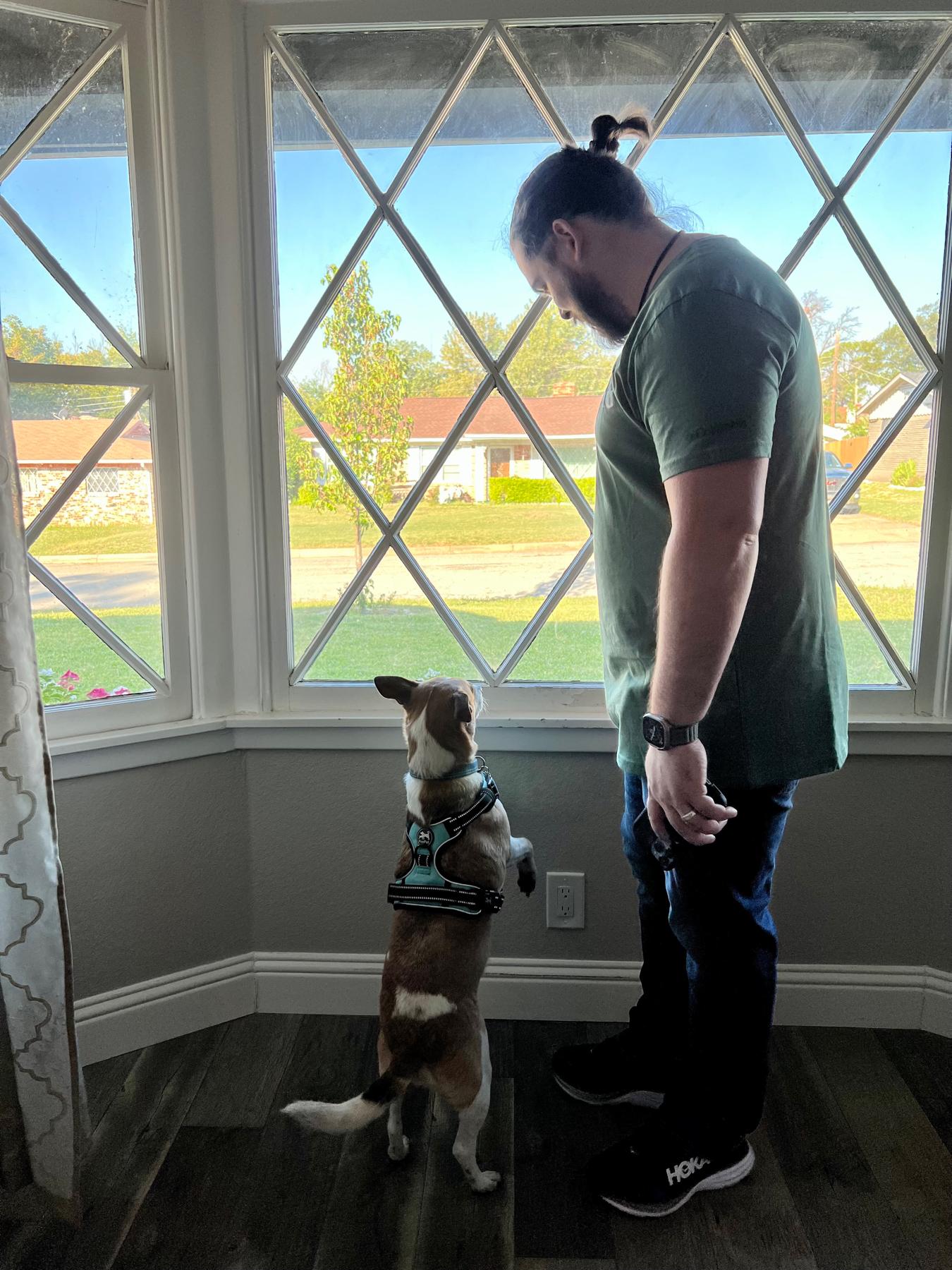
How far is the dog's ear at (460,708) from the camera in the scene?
1475mm

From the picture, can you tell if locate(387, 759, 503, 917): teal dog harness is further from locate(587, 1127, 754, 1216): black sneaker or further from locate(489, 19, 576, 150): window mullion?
locate(489, 19, 576, 150): window mullion

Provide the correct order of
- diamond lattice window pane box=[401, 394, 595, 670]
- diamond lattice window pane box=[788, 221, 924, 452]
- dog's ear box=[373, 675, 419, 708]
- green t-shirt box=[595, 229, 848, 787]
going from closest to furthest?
green t-shirt box=[595, 229, 848, 787]
dog's ear box=[373, 675, 419, 708]
diamond lattice window pane box=[788, 221, 924, 452]
diamond lattice window pane box=[401, 394, 595, 670]

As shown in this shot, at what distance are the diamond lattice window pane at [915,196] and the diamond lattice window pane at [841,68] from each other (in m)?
0.05

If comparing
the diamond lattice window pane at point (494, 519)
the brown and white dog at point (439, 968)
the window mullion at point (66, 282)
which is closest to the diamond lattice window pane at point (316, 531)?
the diamond lattice window pane at point (494, 519)

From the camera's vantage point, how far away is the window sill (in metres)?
1.77

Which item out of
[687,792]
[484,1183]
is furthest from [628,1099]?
[687,792]

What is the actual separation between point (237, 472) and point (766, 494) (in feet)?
3.65

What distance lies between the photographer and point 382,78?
174 cm

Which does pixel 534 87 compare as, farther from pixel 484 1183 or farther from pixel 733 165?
pixel 484 1183

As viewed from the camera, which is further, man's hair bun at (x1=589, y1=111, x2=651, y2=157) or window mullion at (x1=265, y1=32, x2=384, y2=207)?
window mullion at (x1=265, y1=32, x2=384, y2=207)

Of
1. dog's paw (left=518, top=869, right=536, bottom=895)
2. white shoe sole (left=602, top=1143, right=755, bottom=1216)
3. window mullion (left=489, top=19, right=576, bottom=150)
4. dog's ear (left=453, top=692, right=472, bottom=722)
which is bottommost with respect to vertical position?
white shoe sole (left=602, top=1143, right=755, bottom=1216)

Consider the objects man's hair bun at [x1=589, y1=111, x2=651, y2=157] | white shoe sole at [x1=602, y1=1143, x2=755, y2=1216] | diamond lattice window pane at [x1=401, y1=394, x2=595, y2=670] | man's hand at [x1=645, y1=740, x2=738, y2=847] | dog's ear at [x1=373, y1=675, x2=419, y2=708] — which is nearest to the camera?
man's hand at [x1=645, y1=740, x2=738, y2=847]

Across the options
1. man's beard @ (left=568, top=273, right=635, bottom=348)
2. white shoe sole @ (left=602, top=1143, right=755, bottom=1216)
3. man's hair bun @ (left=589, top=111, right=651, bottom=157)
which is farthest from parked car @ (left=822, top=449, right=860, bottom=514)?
white shoe sole @ (left=602, top=1143, right=755, bottom=1216)

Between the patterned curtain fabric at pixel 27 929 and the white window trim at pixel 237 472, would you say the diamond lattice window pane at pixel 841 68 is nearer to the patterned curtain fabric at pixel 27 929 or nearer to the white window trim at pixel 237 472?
the white window trim at pixel 237 472
